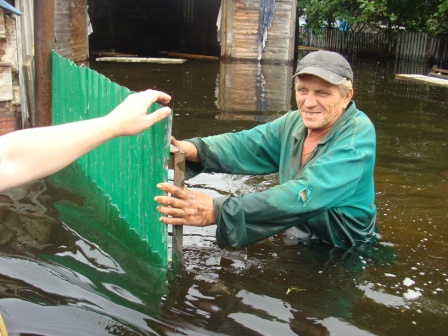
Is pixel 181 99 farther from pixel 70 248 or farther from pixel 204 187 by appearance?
pixel 70 248

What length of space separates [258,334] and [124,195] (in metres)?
1.67

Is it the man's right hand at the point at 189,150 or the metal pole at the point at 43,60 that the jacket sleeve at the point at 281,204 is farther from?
the metal pole at the point at 43,60

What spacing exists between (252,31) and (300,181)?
54.2 ft

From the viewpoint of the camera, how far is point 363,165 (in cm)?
362

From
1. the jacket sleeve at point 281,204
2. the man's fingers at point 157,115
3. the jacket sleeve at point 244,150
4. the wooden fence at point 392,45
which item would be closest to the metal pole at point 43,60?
the jacket sleeve at point 244,150

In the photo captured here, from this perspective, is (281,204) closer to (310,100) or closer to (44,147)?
(310,100)

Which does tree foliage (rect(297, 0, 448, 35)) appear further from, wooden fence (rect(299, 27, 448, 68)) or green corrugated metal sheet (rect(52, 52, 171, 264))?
green corrugated metal sheet (rect(52, 52, 171, 264))

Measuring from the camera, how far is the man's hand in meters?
3.14

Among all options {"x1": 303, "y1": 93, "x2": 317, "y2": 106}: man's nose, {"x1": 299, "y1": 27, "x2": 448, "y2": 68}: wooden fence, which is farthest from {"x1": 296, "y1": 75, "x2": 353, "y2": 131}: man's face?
{"x1": 299, "y1": 27, "x2": 448, "y2": 68}: wooden fence

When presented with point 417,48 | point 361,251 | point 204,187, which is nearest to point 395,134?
point 204,187

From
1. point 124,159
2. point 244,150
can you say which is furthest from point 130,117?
point 244,150

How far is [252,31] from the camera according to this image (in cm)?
1922

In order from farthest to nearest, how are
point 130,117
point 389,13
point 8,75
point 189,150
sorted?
point 389,13 → point 8,75 → point 189,150 → point 130,117

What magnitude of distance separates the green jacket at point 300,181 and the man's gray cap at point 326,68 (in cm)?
31
